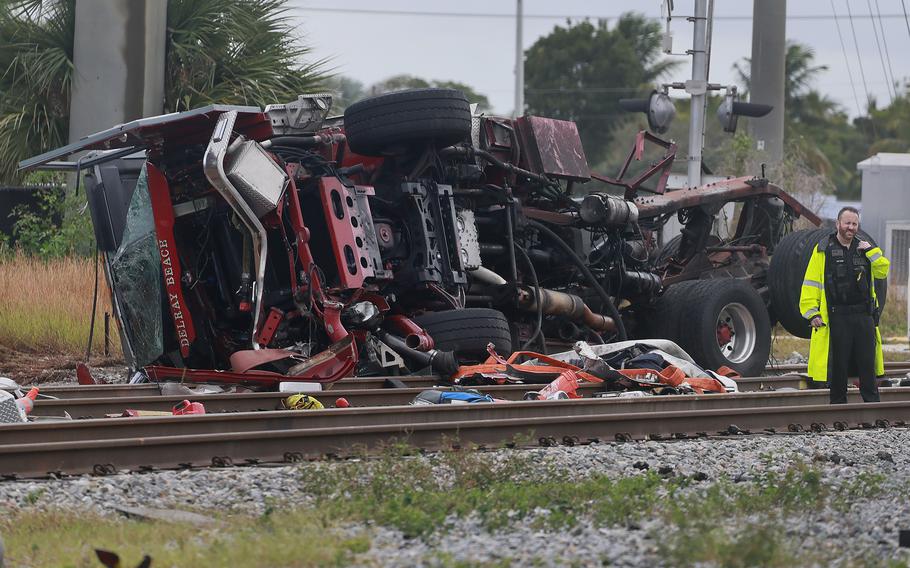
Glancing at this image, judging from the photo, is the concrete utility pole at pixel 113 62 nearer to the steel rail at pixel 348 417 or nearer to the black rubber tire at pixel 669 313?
the black rubber tire at pixel 669 313

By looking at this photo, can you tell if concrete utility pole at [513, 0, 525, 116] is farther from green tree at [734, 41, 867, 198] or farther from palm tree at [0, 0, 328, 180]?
green tree at [734, 41, 867, 198]

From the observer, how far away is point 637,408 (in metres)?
10.5

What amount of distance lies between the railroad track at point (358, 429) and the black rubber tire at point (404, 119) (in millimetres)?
3122

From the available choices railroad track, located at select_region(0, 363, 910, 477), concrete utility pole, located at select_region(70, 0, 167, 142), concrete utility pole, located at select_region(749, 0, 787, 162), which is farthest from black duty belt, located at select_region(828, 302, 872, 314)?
concrete utility pole, located at select_region(749, 0, 787, 162)

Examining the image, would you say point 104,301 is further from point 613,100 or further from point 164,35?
point 613,100

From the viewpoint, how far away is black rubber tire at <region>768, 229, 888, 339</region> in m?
14.5

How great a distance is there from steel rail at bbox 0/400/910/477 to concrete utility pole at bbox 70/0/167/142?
14.3m

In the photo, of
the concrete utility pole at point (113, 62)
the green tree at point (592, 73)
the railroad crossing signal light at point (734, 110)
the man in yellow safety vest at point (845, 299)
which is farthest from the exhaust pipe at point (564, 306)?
the green tree at point (592, 73)

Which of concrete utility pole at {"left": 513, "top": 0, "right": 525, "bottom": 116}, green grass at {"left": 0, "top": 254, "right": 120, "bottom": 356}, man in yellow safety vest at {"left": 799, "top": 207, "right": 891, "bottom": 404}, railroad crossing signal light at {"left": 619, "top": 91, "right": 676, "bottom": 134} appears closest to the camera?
man in yellow safety vest at {"left": 799, "top": 207, "right": 891, "bottom": 404}

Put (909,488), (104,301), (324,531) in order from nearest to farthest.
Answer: (324,531) → (909,488) → (104,301)

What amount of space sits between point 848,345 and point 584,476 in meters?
4.08

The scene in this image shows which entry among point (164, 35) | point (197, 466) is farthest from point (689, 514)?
point (164, 35)

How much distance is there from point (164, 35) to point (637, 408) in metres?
14.2

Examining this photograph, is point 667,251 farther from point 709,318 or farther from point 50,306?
point 50,306
